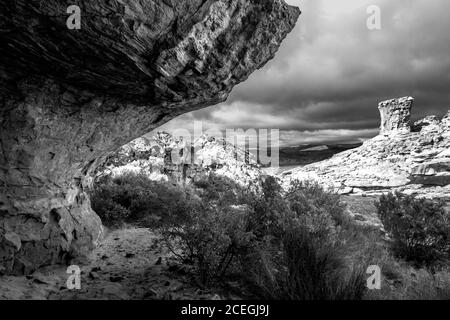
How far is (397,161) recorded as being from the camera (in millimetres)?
46500

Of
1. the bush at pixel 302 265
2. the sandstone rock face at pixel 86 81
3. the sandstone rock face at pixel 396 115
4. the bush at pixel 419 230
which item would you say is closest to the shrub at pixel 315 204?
the bush at pixel 302 265

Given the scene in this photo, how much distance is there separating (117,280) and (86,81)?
309 centimetres

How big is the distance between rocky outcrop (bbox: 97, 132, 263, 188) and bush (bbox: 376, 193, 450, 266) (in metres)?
7.12

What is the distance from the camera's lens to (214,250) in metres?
4.04

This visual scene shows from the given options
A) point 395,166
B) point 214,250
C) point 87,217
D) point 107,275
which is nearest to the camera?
point 214,250

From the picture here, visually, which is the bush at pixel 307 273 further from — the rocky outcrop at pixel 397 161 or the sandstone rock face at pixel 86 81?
the rocky outcrop at pixel 397 161

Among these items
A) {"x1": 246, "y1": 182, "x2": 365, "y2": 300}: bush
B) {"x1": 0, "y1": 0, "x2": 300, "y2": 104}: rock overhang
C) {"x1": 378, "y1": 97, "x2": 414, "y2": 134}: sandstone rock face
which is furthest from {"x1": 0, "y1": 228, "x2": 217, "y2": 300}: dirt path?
{"x1": 378, "y1": 97, "x2": 414, "y2": 134}: sandstone rock face

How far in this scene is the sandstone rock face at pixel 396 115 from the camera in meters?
59.1

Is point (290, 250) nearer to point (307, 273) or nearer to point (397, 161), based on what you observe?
point (307, 273)
